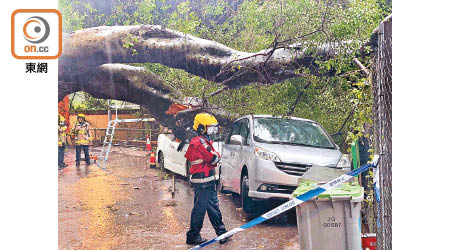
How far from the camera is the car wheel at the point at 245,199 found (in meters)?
4.20

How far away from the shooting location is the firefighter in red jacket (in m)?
4.19

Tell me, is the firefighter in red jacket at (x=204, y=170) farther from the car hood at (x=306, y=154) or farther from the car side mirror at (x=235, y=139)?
the car hood at (x=306, y=154)

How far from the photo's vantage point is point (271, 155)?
4184 mm

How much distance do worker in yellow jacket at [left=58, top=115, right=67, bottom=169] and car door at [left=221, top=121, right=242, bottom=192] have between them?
4.46 feet

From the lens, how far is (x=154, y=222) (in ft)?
13.8

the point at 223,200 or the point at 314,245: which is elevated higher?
the point at 223,200

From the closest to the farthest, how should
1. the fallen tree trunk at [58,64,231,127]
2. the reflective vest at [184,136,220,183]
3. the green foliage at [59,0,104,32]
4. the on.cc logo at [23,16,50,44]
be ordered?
the on.cc logo at [23,16,50,44]
the green foliage at [59,0,104,32]
the reflective vest at [184,136,220,183]
the fallen tree trunk at [58,64,231,127]

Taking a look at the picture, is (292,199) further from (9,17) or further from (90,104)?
(9,17)

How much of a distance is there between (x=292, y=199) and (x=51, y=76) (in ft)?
7.13

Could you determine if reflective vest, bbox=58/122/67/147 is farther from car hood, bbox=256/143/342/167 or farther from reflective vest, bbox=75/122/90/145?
car hood, bbox=256/143/342/167

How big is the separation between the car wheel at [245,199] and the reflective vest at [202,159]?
27 cm

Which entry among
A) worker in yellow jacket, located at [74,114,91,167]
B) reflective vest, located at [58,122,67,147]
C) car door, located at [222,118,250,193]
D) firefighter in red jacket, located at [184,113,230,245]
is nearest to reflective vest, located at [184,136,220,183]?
firefighter in red jacket, located at [184,113,230,245]

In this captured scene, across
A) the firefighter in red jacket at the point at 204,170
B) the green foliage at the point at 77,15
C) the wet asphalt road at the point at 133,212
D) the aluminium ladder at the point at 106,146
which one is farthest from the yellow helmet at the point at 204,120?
the green foliage at the point at 77,15

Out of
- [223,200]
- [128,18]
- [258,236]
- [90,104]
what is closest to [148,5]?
[128,18]
